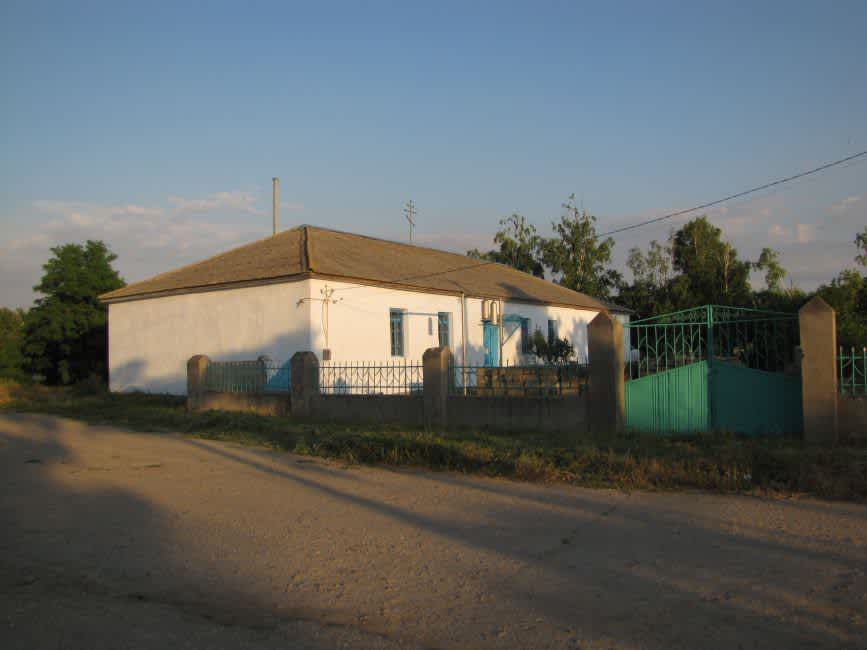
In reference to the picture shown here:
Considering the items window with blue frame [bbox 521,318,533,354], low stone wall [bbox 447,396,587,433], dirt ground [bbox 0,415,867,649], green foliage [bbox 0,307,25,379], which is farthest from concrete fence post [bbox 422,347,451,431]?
green foliage [bbox 0,307,25,379]

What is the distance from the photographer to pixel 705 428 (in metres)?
12.1

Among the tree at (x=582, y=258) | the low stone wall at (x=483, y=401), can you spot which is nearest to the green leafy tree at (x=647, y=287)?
the tree at (x=582, y=258)

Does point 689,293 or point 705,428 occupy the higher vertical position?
point 689,293

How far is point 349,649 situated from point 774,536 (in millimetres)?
4174

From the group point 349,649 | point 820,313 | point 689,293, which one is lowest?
point 349,649

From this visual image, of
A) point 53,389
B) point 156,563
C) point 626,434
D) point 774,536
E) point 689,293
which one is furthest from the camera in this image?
point 689,293

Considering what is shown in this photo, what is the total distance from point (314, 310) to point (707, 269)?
84.5ft

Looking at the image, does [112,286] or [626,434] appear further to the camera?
[112,286]

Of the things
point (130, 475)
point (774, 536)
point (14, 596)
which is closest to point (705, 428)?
point (774, 536)

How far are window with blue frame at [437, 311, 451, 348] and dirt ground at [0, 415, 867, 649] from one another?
1557 cm

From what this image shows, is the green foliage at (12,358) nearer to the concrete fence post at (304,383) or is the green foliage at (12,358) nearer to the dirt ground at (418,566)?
the concrete fence post at (304,383)

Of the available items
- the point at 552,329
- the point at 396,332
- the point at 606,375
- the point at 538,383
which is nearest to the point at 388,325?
the point at 396,332

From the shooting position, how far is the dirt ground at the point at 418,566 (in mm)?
4500

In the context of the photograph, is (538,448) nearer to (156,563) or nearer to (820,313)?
(820,313)
